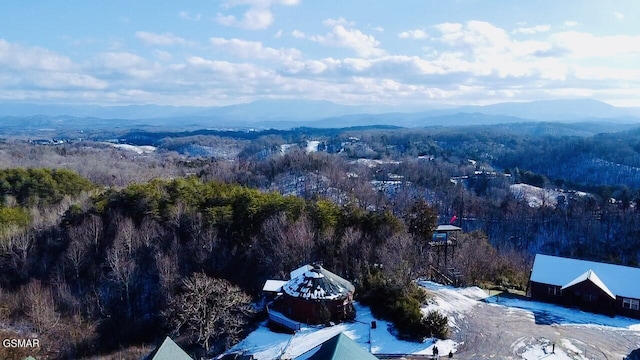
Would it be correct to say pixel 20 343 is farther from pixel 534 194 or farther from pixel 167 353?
pixel 534 194

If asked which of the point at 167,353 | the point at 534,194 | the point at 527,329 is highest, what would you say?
the point at 167,353

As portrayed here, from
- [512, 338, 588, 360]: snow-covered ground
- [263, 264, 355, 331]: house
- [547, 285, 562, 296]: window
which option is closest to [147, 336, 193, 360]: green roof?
[263, 264, 355, 331]: house

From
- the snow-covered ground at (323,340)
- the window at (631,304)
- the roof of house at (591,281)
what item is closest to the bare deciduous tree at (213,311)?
the snow-covered ground at (323,340)

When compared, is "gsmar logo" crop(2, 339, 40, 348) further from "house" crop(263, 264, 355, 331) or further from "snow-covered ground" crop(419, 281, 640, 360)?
"snow-covered ground" crop(419, 281, 640, 360)

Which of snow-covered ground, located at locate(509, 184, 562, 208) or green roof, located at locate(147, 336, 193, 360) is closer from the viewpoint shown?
green roof, located at locate(147, 336, 193, 360)

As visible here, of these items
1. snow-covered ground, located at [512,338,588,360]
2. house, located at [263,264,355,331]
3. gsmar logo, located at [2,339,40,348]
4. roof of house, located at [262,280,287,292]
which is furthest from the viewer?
roof of house, located at [262,280,287,292]

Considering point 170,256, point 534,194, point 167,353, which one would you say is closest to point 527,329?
point 167,353

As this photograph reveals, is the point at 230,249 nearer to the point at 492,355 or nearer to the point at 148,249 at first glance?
the point at 148,249
